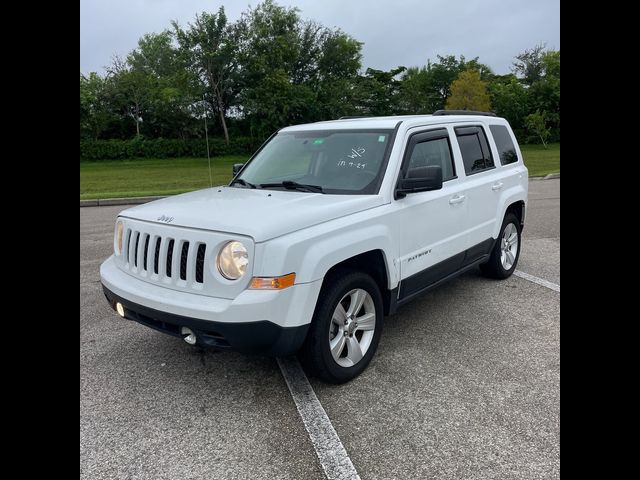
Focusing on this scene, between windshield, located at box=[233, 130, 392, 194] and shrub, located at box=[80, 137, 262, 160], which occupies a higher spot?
shrub, located at box=[80, 137, 262, 160]

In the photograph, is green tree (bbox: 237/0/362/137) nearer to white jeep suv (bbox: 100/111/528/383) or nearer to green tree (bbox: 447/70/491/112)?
green tree (bbox: 447/70/491/112)

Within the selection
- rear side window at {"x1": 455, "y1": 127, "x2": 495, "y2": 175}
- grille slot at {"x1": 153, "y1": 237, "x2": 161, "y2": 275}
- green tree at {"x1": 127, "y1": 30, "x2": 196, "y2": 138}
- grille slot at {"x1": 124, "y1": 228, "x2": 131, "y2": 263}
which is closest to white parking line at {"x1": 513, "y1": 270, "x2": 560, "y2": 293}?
rear side window at {"x1": 455, "y1": 127, "x2": 495, "y2": 175}

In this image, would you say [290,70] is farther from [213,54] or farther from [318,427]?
[318,427]

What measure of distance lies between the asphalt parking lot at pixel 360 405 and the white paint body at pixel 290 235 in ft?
2.16

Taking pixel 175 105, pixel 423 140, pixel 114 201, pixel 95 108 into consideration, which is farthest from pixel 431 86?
pixel 423 140

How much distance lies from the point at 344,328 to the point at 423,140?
183 cm

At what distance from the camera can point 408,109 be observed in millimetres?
44094

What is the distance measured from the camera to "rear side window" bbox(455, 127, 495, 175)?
4.84 meters

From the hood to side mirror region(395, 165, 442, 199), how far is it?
9.4 inches

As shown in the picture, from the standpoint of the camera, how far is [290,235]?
3.03 metres

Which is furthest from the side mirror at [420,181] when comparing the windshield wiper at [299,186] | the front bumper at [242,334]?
the front bumper at [242,334]

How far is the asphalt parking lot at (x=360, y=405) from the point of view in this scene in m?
2.64

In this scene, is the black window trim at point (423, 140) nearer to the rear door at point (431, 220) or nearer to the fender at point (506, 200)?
the rear door at point (431, 220)
